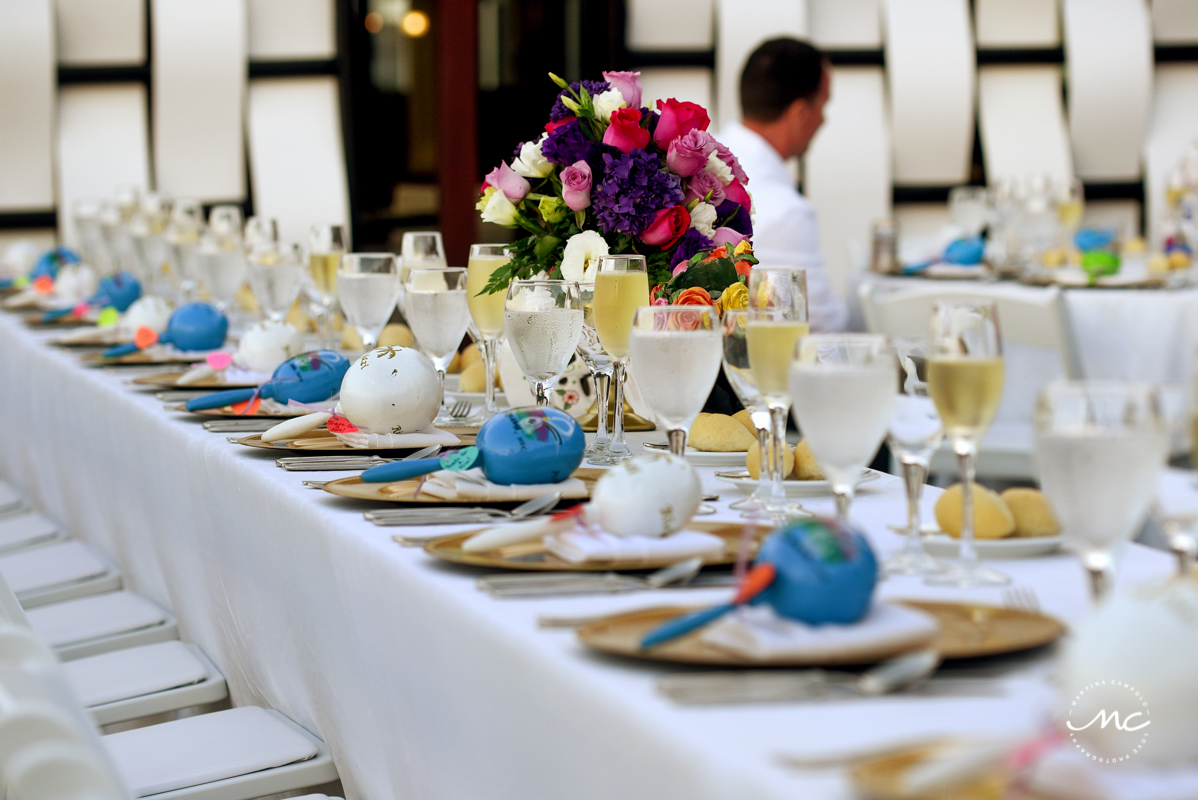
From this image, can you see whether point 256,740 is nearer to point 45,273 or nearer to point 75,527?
point 75,527

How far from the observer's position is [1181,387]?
721mm

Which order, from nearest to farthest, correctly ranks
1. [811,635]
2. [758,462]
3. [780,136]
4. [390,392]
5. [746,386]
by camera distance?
1. [811,635]
2. [746,386]
3. [758,462]
4. [390,392]
5. [780,136]

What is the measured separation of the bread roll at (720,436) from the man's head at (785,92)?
2.59m

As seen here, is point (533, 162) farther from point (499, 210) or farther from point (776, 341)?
point (776, 341)

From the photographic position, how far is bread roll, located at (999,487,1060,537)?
1.03 m

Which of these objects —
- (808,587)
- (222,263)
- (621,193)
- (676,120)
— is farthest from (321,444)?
(222,263)

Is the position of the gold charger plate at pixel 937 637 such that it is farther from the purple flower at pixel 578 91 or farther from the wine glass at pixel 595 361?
the purple flower at pixel 578 91

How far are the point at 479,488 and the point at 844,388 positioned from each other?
39 centimetres

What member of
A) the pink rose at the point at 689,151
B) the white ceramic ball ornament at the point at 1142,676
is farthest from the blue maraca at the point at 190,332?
the white ceramic ball ornament at the point at 1142,676

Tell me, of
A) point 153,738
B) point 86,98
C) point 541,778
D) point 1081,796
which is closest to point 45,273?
point 86,98

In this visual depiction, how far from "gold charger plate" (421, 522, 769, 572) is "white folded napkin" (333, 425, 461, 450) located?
388mm

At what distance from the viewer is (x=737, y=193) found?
1703mm

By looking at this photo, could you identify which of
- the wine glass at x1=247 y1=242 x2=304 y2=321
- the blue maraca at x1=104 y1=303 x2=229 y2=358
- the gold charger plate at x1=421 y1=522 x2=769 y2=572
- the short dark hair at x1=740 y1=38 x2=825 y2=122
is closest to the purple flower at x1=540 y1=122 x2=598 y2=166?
the gold charger plate at x1=421 y1=522 x2=769 y2=572

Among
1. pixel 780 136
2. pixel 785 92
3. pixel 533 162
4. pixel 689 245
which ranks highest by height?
pixel 785 92
